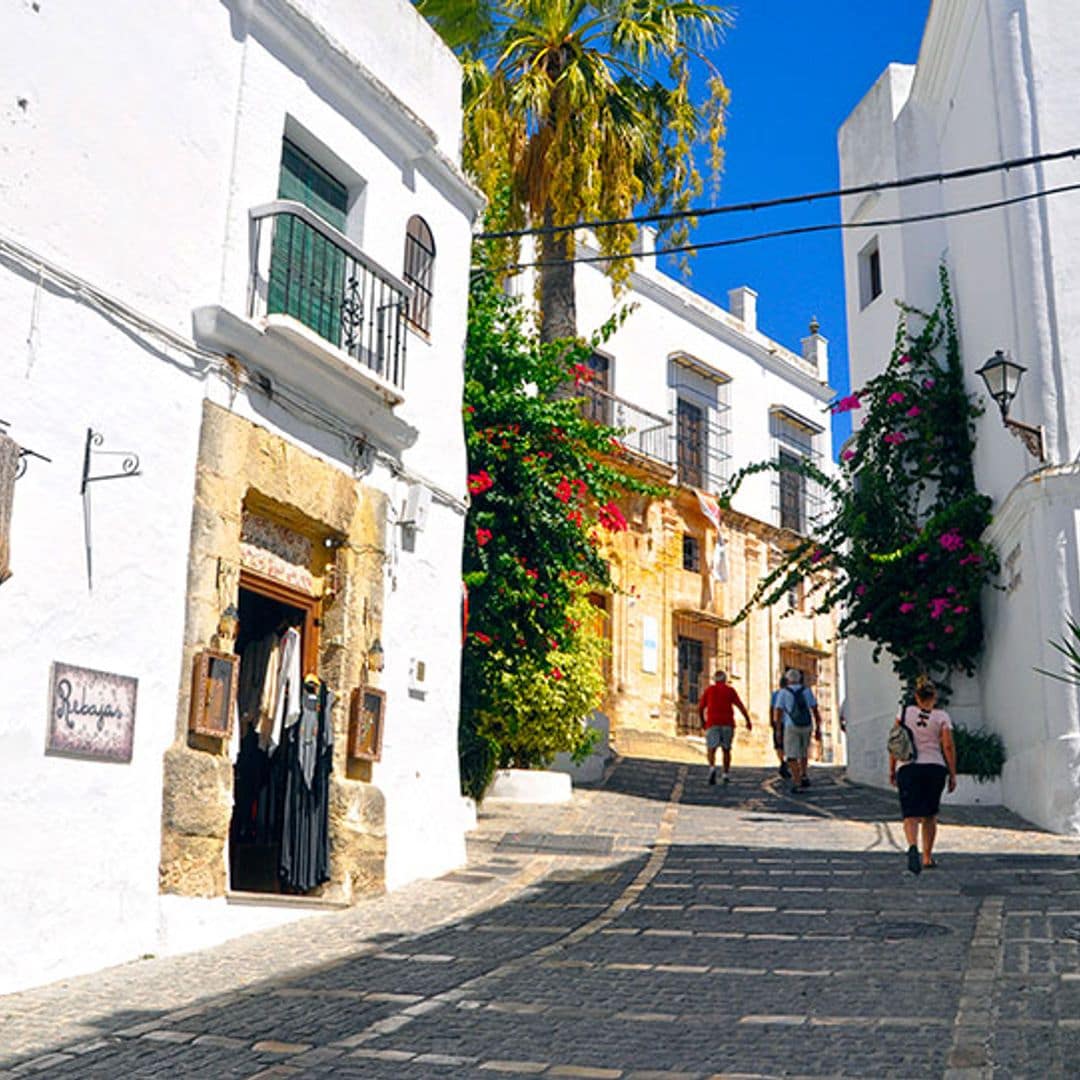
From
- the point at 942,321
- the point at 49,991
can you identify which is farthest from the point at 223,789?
the point at 942,321

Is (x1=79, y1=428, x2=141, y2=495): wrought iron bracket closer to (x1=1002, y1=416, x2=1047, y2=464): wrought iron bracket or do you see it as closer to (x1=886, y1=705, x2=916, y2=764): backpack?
(x1=886, y1=705, x2=916, y2=764): backpack

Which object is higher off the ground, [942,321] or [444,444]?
[942,321]

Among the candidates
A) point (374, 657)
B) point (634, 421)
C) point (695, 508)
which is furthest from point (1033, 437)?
point (695, 508)

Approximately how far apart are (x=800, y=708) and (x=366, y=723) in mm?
8136

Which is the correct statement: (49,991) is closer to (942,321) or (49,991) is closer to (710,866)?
(710,866)

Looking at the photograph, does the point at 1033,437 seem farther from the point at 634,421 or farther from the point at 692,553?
the point at 692,553

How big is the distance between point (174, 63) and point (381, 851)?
5405mm

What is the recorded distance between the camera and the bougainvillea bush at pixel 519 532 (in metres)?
13.2

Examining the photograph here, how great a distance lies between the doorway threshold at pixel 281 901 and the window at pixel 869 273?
13690 millimetres

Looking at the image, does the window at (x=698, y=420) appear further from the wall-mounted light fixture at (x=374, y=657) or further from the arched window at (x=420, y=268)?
the wall-mounted light fixture at (x=374, y=657)

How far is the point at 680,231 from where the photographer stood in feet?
64.2

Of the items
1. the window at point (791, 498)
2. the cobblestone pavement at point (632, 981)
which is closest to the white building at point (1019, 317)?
the cobblestone pavement at point (632, 981)

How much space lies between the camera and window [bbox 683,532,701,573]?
86.0 feet

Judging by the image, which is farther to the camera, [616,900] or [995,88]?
[995,88]
